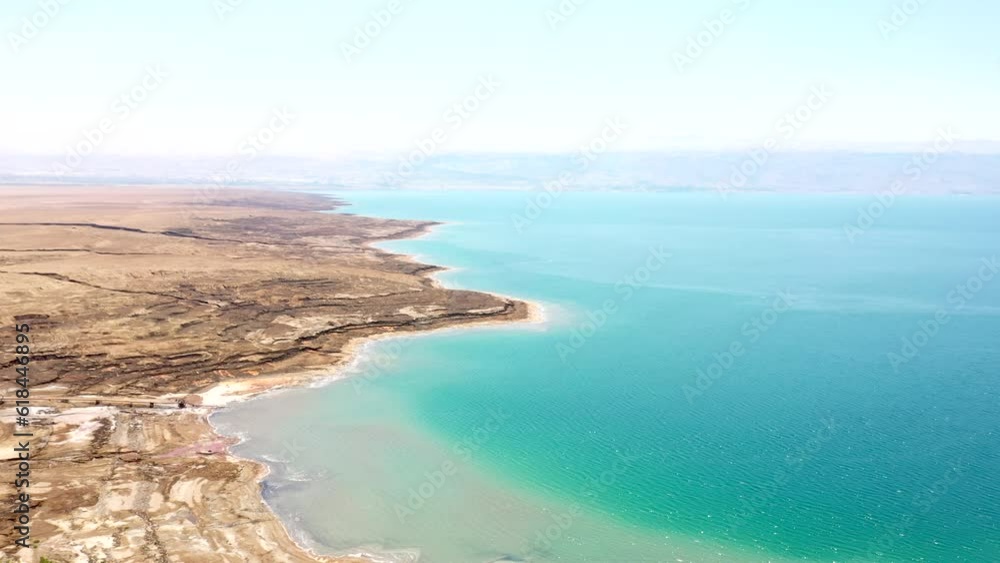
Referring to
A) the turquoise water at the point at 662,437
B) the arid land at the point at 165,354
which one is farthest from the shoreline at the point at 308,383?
the turquoise water at the point at 662,437

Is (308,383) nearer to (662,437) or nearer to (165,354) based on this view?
(165,354)

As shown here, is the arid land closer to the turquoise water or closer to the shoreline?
the shoreline

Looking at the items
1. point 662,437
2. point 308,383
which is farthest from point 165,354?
point 662,437

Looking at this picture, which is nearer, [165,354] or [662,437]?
[662,437]

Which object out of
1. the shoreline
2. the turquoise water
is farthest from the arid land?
the turquoise water

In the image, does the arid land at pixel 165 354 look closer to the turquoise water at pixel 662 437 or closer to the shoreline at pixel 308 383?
the shoreline at pixel 308 383

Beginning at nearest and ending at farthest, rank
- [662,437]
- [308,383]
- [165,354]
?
[662,437]
[308,383]
[165,354]

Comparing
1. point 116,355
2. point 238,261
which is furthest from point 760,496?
point 238,261
